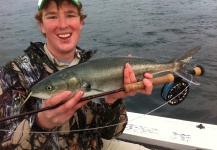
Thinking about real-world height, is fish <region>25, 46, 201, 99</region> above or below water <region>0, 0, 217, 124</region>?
above

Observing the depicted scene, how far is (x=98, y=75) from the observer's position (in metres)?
2.84

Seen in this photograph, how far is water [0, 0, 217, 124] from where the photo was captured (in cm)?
863

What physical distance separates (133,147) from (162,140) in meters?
0.63

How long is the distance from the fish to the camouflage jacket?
1.33 feet

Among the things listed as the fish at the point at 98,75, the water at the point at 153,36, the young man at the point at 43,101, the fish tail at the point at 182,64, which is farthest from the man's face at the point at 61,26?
the water at the point at 153,36

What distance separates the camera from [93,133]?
11.6 ft

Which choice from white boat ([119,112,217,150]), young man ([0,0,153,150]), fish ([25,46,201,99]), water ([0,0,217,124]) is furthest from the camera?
water ([0,0,217,124])

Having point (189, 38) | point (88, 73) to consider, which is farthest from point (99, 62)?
point (189, 38)

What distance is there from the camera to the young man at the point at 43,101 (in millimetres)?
2811

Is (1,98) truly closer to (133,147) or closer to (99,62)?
(99,62)

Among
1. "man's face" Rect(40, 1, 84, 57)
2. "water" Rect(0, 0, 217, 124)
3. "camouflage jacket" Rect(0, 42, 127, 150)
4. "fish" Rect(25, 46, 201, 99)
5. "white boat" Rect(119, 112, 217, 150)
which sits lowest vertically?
"water" Rect(0, 0, 217, 124)

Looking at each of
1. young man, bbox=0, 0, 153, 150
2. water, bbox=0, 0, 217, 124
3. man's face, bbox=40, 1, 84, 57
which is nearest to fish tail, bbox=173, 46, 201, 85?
young man, bbox=0, 0, 153, 150

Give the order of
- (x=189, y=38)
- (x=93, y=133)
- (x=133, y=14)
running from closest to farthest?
(x=93, y=133), (x=189, y=38), (x=133, y=14)

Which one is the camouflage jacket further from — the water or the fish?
the water
